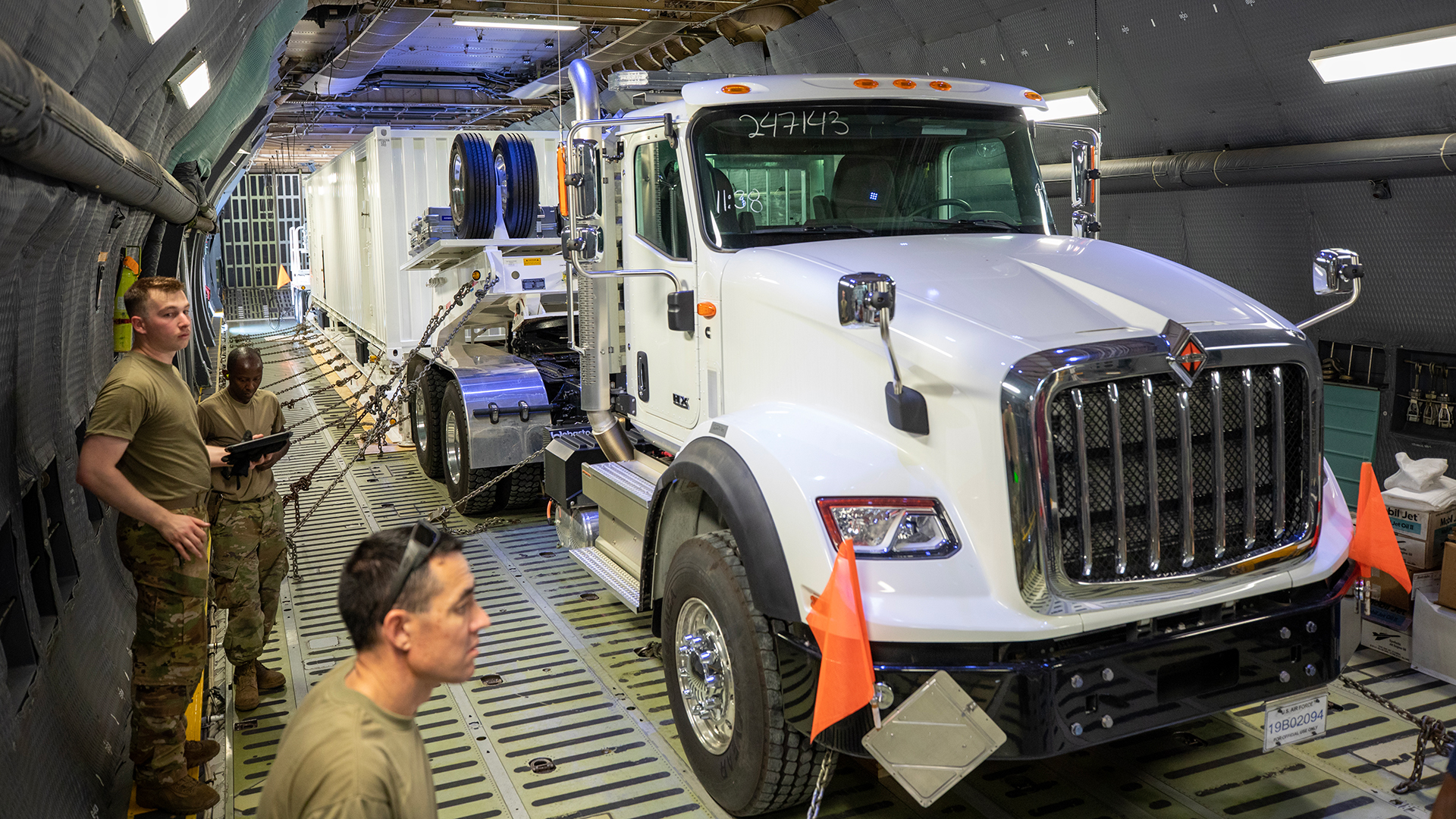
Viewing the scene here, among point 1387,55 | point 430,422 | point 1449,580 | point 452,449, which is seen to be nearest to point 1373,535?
point 1449,580

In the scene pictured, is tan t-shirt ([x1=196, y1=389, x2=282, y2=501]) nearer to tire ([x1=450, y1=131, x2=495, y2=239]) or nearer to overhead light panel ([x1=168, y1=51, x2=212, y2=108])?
overhead light panel ([x1=168, y1=51, x2=212, y2=108])

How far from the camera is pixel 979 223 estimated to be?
539 centimetres

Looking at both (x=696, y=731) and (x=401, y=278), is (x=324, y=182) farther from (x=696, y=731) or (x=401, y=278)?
(x=696, y=731)

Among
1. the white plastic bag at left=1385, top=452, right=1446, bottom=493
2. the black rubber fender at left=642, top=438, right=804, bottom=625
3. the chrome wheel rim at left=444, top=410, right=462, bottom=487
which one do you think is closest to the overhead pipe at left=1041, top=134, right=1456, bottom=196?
the white plastic bag at left=1385, top=452, right=1446, bottom=493

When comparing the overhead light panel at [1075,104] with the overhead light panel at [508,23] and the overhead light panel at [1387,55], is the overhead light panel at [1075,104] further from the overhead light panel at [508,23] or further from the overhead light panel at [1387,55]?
the overhead light panel at [508,23]

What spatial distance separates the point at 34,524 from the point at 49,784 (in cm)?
121

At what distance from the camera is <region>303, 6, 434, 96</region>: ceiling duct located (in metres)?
11.1

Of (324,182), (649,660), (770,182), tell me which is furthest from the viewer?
(324,182)

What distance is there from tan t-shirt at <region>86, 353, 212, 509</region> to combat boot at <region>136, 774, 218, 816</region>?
1.03 meters

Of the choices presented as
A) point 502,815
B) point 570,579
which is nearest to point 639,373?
point 570,579

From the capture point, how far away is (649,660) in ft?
19.9

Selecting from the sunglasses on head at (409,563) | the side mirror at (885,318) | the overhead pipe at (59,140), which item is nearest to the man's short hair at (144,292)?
the overhead pipe at (59,140)

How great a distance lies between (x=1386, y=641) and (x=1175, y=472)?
2898mm

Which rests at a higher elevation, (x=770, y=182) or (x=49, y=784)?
(x=770, y=182)
